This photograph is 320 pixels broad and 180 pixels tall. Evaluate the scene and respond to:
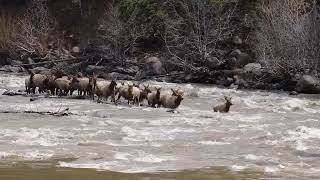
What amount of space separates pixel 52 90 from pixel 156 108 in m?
5.60

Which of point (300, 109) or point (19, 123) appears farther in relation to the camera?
point (300, 109)

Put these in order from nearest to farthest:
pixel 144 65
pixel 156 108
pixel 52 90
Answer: pixel 156 108 → pixel 52 90 → pixel 144 65

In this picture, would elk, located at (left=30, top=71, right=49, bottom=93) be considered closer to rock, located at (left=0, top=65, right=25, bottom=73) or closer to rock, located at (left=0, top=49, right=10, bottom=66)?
rock, located at (left=0, top=65, right=25, bottom=73)

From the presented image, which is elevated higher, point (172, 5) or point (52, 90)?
point (172, 5)

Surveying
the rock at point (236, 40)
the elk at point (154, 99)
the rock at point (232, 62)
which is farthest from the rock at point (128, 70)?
the elk at point (154, 99)

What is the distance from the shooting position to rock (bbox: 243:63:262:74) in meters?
31.0

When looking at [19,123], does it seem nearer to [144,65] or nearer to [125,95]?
[125,95]

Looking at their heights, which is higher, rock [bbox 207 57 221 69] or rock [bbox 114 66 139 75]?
rock [bbox 207 57 221 69]

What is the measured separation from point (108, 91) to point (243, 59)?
13.6 metres

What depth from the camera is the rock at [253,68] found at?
1220 inches

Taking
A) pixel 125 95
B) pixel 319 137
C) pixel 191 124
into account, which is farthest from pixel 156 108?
pixel 319 137

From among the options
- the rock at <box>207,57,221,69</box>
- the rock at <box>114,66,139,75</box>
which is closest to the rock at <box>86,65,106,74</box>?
the rock at <box>114,66,139,75</box>

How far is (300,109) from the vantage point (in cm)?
2108

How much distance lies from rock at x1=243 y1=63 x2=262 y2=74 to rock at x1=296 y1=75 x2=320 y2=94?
3.36m
